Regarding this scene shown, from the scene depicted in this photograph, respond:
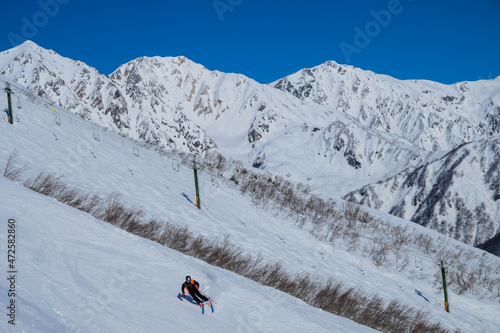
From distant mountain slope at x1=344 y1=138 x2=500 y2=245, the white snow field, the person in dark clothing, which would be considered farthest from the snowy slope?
distant mountain slope at x1=344 y1=138 x2=500 y2=245

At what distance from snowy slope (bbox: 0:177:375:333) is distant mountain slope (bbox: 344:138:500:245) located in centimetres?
14113

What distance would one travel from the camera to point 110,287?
14.9ft

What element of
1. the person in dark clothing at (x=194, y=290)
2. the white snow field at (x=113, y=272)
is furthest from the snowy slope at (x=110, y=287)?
the person in dark clothing at (x=194, y=290)

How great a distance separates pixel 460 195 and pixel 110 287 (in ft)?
494

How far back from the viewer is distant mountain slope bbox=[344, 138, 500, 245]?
129 meters

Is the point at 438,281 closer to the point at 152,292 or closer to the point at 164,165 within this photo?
the point at 164,165

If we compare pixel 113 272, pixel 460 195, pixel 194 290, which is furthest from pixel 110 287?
pixel 460 195

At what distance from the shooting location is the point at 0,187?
6016mm

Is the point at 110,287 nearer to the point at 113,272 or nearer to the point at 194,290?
the point at 113,272

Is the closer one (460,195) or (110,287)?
(110,287)

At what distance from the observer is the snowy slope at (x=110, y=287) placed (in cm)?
366

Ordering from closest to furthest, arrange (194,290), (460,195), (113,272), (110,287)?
(110,287) < (113,272) < (194,290) < (460,195)

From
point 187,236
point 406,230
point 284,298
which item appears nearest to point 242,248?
point 187,236

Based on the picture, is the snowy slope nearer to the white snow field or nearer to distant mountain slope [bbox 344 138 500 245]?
the white snow field
